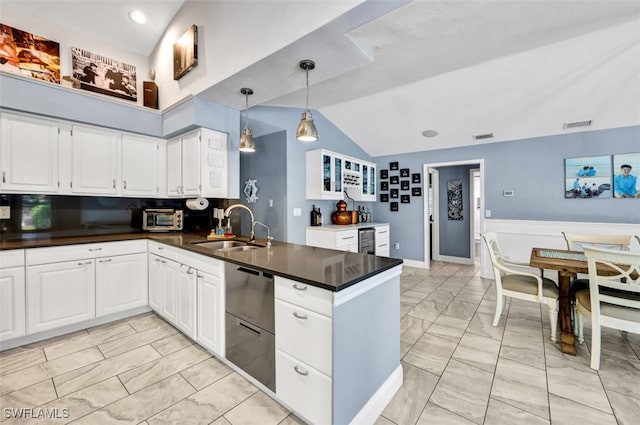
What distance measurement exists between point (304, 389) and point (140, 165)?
326cm

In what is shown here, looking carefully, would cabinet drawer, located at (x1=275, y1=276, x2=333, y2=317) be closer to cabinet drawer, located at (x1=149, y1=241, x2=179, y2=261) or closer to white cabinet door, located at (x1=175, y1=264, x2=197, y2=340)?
white cabinet door, located at (x1=175, y1=264, x2=197, y2=340)

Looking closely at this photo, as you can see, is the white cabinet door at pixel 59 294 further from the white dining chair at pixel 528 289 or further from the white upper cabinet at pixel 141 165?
the white dining chair at pixel 528 289

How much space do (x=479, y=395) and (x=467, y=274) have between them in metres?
3.62

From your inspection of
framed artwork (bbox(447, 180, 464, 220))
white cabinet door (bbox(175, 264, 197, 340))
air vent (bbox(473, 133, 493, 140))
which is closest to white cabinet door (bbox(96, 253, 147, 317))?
white cabinet door (bbox(175, 264, 197, 340))

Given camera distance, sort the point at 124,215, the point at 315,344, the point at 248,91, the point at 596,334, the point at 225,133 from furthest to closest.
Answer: the point at 124,215, the point at 225,133, the point at 248,91, the point at 596,334, the point at 315,344

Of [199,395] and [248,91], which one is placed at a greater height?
[248,91]

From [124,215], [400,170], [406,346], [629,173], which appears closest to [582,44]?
[629,173]

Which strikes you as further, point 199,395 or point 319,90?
point 319,90

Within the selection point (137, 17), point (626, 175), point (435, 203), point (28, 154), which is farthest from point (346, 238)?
point (626, 175)

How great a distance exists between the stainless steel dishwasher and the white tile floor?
185mm

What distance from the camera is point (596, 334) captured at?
2.02 metres

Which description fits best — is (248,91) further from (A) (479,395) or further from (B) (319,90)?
(A) (479,395)

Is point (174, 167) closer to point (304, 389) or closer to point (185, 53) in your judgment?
point (185, 53)

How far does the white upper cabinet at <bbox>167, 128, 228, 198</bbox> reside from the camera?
302 centimetres
